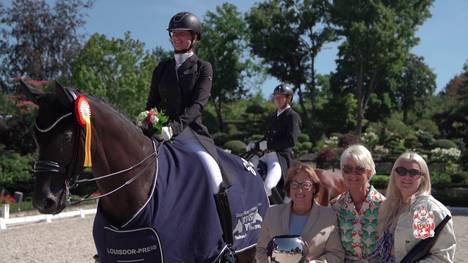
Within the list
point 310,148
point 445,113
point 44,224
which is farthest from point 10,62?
point 445,113

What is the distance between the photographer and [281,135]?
7469 mm

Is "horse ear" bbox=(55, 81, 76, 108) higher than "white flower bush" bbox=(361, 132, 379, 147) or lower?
higher

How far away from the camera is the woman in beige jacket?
3455 millimetres

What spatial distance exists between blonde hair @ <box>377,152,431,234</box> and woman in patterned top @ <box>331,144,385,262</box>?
0.53ft

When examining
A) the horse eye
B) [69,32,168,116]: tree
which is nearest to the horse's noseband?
the horse eye

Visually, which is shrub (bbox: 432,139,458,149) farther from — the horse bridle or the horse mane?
the horse bridle

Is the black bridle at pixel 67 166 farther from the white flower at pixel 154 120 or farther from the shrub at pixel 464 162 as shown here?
the shrub at pixel 464 162

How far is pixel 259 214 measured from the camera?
5.36 m

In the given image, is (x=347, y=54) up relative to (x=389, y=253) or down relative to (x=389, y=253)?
up

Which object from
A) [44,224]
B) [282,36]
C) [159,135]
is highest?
[282,36]

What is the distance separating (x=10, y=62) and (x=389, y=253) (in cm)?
2598

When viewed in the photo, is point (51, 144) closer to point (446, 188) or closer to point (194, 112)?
point (194, 112)

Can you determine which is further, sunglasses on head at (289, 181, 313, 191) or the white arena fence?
the white arena fence

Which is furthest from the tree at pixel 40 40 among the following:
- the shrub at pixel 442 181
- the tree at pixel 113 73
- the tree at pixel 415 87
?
the tree at pixel 415 87
